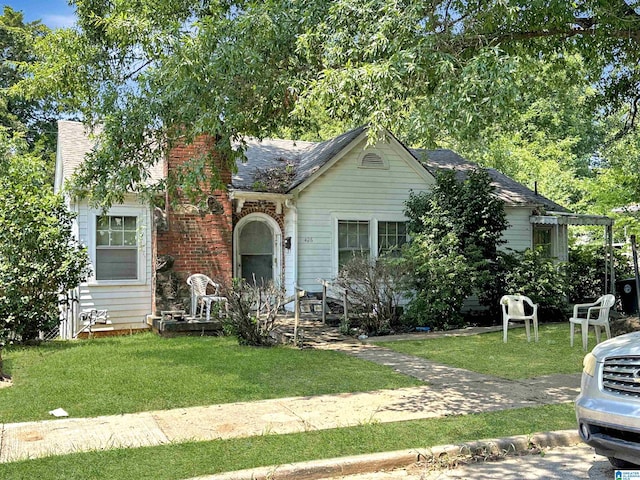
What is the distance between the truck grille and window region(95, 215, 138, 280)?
11.8 metres

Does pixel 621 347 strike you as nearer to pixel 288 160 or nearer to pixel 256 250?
pixel 256 250

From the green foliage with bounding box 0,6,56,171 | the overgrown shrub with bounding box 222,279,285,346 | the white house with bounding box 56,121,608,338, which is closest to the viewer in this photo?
the overgrown shrub with bounding box 222,279,285,346

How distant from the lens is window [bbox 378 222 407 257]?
52.2 feet

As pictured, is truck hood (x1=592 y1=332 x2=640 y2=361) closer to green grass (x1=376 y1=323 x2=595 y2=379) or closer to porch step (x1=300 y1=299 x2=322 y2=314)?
green grass (x1=376 y1=323 x2=595 y2=379)

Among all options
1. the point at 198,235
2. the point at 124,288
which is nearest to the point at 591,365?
the point at 198,235

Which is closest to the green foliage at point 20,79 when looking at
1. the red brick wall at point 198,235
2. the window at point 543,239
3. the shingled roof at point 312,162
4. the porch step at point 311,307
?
the shingled roof at point 312,162

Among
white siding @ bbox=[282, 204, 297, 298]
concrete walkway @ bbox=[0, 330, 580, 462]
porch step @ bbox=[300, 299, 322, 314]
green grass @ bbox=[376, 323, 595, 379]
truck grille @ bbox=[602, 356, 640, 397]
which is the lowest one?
green grass @ bbox=[376, 323, 595, 379]

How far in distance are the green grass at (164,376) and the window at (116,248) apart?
2952 millimetres

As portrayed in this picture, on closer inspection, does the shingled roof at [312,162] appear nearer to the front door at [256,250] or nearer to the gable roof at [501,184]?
the gable roof at [501,184]

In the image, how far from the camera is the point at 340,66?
839 cm

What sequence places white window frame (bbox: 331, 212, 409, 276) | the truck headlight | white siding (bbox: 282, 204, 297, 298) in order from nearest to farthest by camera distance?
the truck headlight
white siding (bbox: 282, 204, 297, 298)
white window frame (bbox: 331, 212, 409, 276)

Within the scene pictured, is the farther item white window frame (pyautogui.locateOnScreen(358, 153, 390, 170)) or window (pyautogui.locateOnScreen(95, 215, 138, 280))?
white window frame (pyautogui.locateOnScreen(358, 153, 390, 170))

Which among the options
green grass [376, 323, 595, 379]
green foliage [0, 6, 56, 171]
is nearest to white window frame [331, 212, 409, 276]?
green grass [376, 323, 595, 379]

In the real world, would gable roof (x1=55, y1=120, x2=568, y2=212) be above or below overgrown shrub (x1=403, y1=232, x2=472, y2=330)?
above
